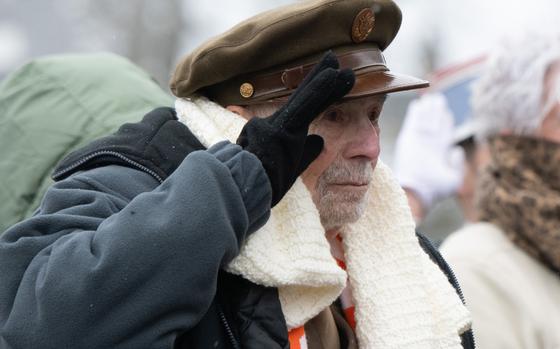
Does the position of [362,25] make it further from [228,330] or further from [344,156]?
[228,330]

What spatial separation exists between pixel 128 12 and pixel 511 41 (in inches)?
545

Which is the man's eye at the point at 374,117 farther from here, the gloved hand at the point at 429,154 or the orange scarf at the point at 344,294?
the gloved hand at the point at 429,154

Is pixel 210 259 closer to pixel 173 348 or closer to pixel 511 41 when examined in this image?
pixel 173 348

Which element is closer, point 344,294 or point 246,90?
point 246,90

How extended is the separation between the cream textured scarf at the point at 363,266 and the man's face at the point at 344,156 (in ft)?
0.59

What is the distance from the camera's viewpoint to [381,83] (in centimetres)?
255

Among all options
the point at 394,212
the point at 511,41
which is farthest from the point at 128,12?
the point at 394,212

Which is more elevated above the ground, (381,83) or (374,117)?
(381,83)

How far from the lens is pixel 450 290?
2.78 meters

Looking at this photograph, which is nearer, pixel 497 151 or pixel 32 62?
pixel 32 62

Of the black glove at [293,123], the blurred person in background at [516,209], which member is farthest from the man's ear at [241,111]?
the blurred person in background at [516,209]

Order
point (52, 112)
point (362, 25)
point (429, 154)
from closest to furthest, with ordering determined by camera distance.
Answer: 1. point (362, 25)
2. point (52, 112)
3. point (429, 154)

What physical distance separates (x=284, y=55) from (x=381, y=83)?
23 centimetres

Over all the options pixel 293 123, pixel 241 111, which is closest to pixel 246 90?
pixel 241 111
